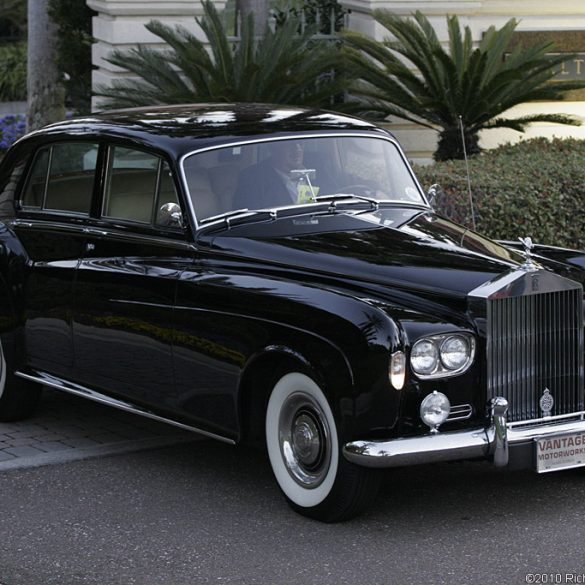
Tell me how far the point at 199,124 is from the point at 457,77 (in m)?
6.80

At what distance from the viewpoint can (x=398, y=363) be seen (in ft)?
18.9

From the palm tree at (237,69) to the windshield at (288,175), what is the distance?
21.0 ft

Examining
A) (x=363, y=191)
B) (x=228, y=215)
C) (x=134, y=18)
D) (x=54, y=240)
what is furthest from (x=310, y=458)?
(x=134, y=18)

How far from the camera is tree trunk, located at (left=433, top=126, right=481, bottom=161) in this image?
14266 millimetres

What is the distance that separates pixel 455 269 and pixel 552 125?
40.4 ft

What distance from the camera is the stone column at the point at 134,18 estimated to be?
17812 mm

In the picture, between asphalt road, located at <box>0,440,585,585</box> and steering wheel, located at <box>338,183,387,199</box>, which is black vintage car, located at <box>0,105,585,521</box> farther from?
asphalt road, located at <box>0,440,585,585</box>

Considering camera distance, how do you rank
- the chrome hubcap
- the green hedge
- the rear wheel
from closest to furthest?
1. the chrome hubcap
2. the rear wheel
3. the green hedge

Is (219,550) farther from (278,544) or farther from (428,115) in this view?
(428,115)

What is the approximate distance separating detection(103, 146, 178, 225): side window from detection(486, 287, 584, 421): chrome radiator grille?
6.34ft

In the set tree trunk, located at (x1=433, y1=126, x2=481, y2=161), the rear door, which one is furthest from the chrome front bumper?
tree trunk, located at (x1=433, y1=126, x2=481, y2=161)

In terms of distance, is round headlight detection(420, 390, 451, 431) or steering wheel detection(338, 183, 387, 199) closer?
round headlight detection(420, 390, 451, 431)

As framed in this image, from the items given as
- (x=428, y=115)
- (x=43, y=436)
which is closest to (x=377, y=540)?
(x=43, y=436)

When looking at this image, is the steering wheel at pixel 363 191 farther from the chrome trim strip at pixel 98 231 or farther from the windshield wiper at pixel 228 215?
the chrome trim strip at pixel 98 231
